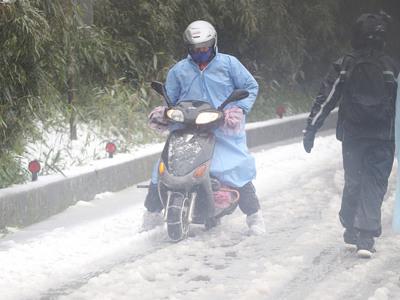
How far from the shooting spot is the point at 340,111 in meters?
6.29

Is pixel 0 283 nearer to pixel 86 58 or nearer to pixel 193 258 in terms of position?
pixel 193 258

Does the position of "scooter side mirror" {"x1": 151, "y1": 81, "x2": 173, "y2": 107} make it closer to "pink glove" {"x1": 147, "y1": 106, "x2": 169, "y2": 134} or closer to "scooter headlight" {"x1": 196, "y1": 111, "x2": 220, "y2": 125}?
"pink glove" {"x1": 147, "y1": 106, "x2": 169, "y2": 134}

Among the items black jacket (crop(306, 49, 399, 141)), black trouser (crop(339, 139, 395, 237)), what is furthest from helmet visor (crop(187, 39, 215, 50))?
black trouser (crop(339, 139, 395, 237))

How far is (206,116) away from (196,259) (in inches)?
43.6

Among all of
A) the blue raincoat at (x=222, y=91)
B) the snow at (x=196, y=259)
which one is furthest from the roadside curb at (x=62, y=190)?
the blue raincoat at (x=222, y=91)

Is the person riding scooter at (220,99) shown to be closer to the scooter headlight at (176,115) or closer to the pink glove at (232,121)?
the pink glove at (232,121)

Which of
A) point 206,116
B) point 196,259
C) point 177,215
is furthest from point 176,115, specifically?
point 196,259

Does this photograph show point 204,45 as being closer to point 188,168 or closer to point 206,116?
point 206,116

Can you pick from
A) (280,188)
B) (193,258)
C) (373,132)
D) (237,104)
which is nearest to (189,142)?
(237,104)

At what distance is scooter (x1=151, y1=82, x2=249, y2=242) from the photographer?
6.46m

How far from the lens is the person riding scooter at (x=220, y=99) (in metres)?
6.77

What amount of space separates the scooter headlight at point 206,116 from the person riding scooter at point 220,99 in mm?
181

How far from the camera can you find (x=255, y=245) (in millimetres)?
6633

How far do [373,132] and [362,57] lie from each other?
0.54m
